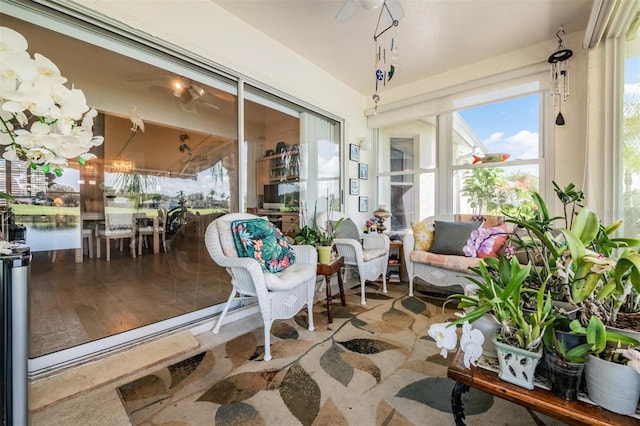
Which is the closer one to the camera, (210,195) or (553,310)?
(553,310)

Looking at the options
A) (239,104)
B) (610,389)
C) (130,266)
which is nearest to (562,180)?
(610,389)

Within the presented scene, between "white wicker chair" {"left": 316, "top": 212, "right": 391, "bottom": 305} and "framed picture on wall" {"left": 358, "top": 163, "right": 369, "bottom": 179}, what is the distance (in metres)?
0.92

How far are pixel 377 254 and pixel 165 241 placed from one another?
7.62 feet

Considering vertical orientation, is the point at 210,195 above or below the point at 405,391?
above

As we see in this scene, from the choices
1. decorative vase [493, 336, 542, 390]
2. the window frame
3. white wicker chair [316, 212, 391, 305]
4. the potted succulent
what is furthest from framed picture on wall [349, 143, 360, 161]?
decorative vase [493, 336, 542, 390]

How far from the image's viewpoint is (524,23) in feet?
7.70

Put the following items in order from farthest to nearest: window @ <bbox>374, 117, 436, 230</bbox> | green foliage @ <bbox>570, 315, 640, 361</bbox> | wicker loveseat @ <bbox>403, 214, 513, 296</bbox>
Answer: window @ <bbox>374, 117, 436, 230</bbox> → wicker loveseat @ <bbox>403, 214, 513, 296</bbox> → green foliage @ <bbox>570, 315, 640, 361</bbox>

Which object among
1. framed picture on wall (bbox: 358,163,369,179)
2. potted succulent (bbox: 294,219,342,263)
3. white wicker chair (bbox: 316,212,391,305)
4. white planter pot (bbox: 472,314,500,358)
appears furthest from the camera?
framed picture on wall (bbox: 358,163,369,179)

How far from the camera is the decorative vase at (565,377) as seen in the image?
2.43ft

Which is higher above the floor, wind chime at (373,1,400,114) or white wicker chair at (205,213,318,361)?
wind chime at (373,1,400,114)

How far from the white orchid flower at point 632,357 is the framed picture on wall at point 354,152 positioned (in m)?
3.18

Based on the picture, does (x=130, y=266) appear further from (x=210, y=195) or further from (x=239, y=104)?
(x=239, y=104)

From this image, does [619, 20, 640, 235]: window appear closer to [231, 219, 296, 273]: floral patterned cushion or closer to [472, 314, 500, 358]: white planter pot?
[472, 314, 500, 358]: white planter pot

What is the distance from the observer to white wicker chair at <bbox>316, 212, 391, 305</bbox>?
2661 millimetres
